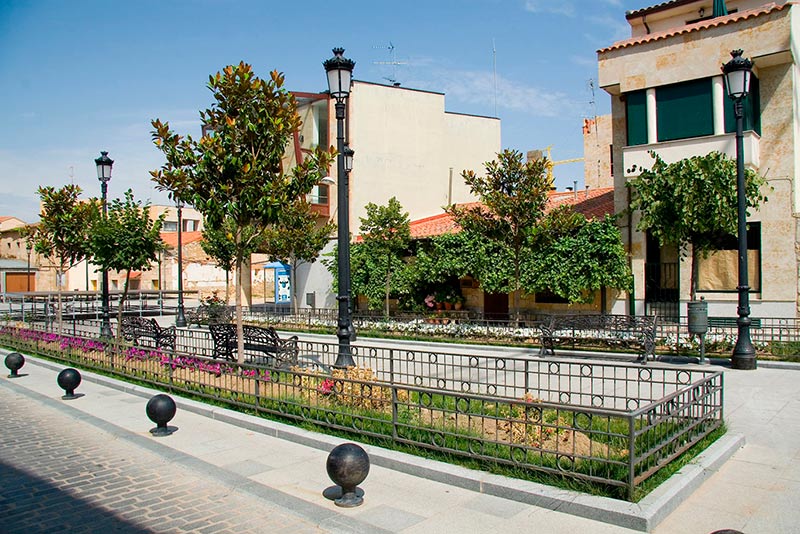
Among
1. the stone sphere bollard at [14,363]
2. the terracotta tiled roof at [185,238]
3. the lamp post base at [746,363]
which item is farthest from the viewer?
the terracotta tiled roof at [185,238]

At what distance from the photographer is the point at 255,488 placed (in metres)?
6.07

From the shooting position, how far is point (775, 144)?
17.8 meters

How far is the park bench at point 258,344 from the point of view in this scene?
38.2ft

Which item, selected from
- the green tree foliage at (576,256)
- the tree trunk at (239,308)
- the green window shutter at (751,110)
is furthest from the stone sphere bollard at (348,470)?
the green window shutter at (751,110)

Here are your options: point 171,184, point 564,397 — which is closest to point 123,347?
point 171,184

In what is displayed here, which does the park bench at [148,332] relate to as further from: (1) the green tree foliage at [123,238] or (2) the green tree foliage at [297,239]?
(2) the green tree foliage at [297,239]

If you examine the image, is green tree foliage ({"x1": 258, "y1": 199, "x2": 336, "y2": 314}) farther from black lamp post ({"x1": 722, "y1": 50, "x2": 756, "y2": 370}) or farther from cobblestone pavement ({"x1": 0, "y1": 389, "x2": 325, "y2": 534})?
cobblestone pavement ({"x1": 0, "y1": 389, "x2": 325, "y2": 534})

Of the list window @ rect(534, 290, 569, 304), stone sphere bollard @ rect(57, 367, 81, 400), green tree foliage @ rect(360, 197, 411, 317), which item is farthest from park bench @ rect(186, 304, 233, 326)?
stone sphere bollard @ rect(57, 367, 81, 400)

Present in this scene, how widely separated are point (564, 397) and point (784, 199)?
11.7m

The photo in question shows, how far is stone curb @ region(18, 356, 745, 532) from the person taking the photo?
4.93 meters

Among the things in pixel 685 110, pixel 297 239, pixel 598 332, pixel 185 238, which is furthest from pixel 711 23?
pixel 185 238

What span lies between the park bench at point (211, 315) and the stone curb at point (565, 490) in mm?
19676

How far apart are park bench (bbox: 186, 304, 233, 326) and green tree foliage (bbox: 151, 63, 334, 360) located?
1654 centimetres

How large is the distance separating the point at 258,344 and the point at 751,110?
50.3 feet
